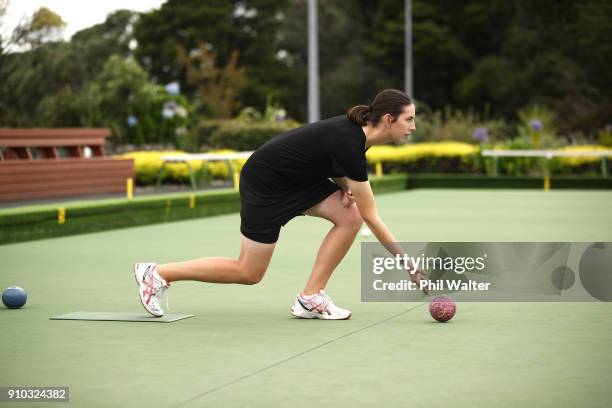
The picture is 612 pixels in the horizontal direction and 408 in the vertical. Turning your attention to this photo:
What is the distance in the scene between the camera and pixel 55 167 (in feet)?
47.2

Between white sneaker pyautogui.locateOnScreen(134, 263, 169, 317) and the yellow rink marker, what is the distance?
17.4ft

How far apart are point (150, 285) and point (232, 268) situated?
1.44 feet

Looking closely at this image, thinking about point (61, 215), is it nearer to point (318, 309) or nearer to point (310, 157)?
point (318, 309)

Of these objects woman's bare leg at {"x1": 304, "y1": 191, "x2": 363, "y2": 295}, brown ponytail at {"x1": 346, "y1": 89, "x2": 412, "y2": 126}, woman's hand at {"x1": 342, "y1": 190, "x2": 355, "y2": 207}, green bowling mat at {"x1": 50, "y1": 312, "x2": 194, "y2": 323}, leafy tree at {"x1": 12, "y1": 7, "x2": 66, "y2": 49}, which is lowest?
green bowling mat at {"x1": 50, "y1": 312, "x2": 194, "y2": 323}

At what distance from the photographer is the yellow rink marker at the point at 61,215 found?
1091 centimetres

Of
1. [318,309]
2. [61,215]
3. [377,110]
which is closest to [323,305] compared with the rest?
[318,309]

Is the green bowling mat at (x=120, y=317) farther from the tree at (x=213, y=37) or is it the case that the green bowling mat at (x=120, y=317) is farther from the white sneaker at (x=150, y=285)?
the tree at (x=213, y=37)

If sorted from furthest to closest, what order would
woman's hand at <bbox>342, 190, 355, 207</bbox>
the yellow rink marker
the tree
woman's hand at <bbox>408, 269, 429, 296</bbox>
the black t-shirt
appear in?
the tree, the yellow rink marker, woman's hand at <bbox>342, 190, 355, 207</bbox>, woman's hand at <bbox>408, 269, 429, 296</bbox>, the black t-shirt

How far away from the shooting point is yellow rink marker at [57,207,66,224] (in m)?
10.9

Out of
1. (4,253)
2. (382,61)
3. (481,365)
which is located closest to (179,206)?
(4,253)

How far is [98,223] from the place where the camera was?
1148cm

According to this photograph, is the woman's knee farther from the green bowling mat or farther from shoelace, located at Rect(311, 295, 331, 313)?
the green bowling mat

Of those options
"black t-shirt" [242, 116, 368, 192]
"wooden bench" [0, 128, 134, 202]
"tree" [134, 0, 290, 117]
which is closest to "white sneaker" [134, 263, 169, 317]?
"black t-shirt" [242, 116, 368, 192]

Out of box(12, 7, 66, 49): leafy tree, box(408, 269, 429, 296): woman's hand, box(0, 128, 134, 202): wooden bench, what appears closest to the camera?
box(408, 269, 429, 296): woman's hand
